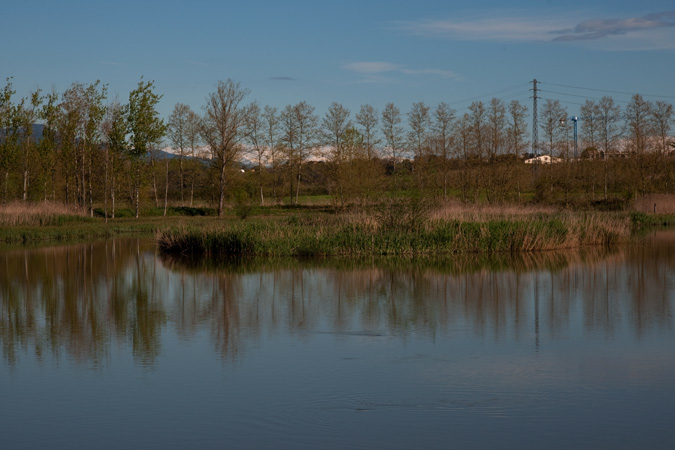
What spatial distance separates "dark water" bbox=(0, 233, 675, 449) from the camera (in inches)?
262

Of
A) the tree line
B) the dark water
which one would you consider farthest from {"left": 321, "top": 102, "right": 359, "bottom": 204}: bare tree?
the dark water

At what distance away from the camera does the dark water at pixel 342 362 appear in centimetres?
666

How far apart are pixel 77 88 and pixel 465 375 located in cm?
3845

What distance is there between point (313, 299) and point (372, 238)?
8915 mm

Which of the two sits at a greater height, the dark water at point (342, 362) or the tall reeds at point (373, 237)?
the tall reeds at point (373, 237)

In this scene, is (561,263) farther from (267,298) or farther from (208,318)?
(208,318)

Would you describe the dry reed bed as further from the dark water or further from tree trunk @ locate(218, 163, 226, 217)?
the dark water

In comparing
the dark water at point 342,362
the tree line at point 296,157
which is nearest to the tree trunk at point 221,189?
the tree line at point 296,157

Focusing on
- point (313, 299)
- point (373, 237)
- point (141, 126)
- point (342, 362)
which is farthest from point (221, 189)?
point (342, 362)

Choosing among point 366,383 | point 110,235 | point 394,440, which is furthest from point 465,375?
point 110,235

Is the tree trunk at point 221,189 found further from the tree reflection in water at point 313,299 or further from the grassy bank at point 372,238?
the tree reflection in water at point 313,299

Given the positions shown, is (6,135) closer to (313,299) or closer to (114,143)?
(114,143)

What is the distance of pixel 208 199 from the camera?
53.0 m

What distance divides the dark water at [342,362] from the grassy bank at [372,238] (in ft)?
18.1
